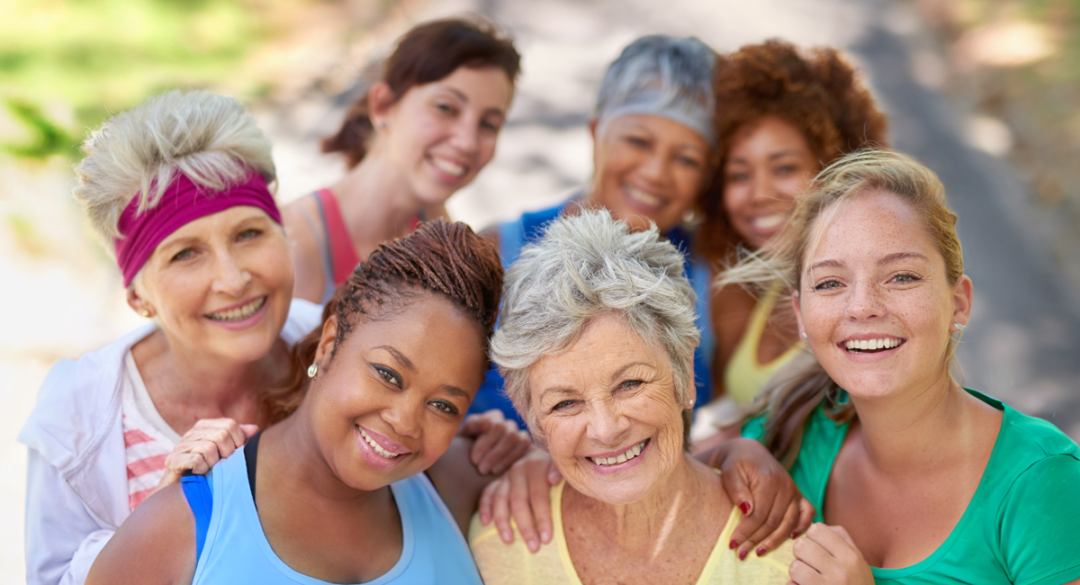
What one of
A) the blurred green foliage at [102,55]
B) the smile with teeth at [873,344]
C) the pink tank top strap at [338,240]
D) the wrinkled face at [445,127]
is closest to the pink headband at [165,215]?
the pink tank top strap at [338,240]

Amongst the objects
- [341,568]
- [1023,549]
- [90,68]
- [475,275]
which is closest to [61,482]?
[341,568]

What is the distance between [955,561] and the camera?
244 centimetres

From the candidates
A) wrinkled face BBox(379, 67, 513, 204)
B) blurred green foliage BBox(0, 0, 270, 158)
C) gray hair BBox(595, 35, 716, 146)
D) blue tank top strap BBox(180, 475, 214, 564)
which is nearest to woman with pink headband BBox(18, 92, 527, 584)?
blue tank top strap BBox(180, 475, 214, 564)

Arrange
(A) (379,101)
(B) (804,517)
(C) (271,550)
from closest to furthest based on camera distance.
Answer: (C) (271,550), (B) (804,517), (A) (379,101)

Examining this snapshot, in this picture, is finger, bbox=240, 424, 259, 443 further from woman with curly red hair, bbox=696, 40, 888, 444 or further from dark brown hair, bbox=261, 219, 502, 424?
woman with curly red hair, bbox=696, 40, 888, 444

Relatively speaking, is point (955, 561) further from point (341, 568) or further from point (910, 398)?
point (341, 568)

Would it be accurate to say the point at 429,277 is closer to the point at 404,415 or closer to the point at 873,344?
the point at 404,415

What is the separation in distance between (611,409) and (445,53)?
2.36m

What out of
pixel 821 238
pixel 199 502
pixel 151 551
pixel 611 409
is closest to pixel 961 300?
pixel 821 238

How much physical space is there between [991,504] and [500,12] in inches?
262

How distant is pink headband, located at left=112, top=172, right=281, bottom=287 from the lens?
2783mm

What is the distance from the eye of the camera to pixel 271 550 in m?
2.35

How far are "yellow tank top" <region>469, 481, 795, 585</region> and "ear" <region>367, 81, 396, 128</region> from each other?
2376 mm

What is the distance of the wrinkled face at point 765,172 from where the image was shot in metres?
3.79
